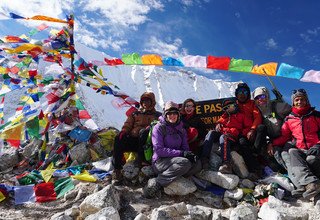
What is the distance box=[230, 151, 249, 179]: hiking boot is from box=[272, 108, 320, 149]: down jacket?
31.4 inches

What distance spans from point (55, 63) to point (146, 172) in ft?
18.1

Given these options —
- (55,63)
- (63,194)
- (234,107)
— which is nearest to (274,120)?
(234,107)

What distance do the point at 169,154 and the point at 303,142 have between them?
7.75ft

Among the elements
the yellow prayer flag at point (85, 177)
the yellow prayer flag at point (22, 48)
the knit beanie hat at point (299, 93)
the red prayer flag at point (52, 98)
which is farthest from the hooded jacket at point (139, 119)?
the yellow prayer flag at point (22, 48)

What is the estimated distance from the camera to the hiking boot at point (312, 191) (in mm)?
4512

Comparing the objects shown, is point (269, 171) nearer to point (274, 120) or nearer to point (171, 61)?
point (274, 120)

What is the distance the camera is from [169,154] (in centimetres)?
546

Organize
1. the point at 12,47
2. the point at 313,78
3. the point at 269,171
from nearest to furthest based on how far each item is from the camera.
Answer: the point at 269,171 → the point at 313,78 → the point at 12,47

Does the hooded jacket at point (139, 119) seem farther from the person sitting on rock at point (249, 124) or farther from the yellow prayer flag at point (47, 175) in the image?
the person sitting on rock at point (249, 124)

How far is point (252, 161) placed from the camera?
592cm

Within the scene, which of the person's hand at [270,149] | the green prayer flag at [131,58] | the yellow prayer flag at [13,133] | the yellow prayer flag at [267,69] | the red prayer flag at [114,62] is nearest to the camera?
the person's hand at [270,149]

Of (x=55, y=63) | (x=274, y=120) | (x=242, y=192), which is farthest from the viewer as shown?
(x=55, y=63)

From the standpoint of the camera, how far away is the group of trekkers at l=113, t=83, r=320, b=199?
5172mm

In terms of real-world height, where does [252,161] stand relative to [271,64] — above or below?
below
